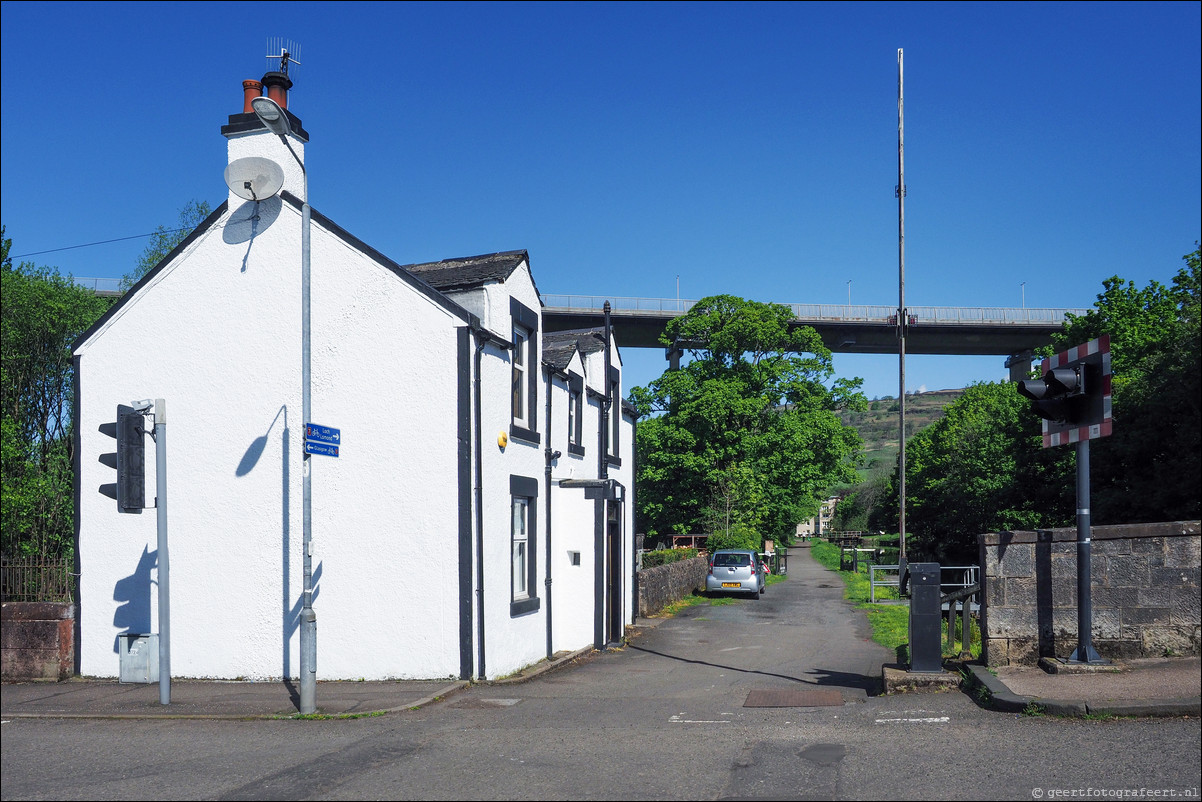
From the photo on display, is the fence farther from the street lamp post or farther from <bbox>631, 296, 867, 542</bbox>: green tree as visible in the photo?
<bbox>631, 296, 867, 542</bbox>: green tree

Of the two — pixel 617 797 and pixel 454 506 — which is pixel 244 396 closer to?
pixel 454 506

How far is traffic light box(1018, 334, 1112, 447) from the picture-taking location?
9250 mm

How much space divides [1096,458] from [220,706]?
31472 millimetres

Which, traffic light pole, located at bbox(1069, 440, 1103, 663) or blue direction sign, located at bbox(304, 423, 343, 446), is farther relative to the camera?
blue direction sign, located at bbox(304, 423, 343, 446)

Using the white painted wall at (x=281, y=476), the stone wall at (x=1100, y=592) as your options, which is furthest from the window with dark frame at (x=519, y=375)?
the stone wall at (x=1100, y=592)

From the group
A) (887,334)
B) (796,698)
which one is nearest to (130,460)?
(796,698)

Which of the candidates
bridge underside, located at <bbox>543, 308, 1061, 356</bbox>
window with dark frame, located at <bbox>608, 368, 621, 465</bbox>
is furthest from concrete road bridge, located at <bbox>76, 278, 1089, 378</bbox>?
window with dark frame, located at <bbox>608, 368, 621, 465</bbox>

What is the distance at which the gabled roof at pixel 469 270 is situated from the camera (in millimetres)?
13867

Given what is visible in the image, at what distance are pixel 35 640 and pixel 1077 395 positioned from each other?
13.5 meters

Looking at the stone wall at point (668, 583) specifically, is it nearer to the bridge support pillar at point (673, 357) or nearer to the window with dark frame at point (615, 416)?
the window with dark frame at point (615, 416)

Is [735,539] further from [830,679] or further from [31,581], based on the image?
[31,581]

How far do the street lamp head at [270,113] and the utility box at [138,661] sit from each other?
6.78 m

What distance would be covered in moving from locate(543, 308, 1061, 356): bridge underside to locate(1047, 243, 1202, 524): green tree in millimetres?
26253

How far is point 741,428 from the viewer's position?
47812 mm
